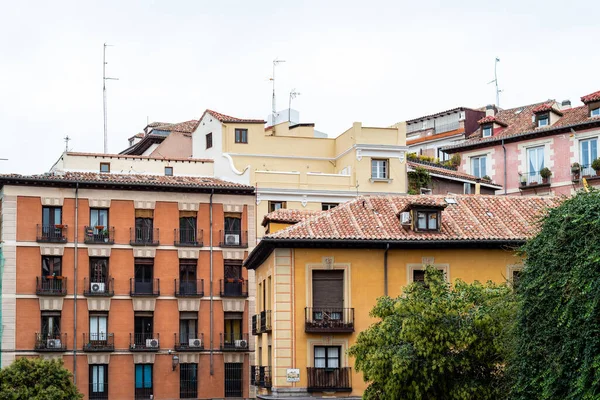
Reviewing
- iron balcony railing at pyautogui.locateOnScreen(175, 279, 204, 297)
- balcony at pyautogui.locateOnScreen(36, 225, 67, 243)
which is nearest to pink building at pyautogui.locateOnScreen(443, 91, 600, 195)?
iron balcony railing at pyautogui.locateOnScreen(175, 279, 204, 297)

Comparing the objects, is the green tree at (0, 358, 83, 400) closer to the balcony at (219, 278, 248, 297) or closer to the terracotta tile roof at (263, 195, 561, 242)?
the terracotta tile roof at (263, 195, 561, 242)

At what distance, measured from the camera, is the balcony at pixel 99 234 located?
199 ft

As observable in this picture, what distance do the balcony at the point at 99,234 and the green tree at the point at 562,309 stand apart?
33321 millimetres

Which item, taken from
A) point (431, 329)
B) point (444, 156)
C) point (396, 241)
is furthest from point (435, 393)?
point (444, 156)

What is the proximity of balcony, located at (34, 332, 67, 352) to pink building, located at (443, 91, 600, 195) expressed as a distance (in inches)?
969

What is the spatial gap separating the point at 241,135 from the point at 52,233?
1182 cm

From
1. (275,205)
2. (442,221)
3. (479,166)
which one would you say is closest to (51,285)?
(275,205)

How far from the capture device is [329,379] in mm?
44062

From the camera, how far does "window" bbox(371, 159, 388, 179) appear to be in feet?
212

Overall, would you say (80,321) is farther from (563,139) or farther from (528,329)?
(528,329)

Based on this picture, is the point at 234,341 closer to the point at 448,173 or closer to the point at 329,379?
the point at 448,173

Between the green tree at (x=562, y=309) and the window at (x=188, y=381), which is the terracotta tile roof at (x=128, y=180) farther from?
the green tree at (x=562, y=309)

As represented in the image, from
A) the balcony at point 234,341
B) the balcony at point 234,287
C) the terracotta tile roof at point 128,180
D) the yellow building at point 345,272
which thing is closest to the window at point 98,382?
the balcony at point 234,341

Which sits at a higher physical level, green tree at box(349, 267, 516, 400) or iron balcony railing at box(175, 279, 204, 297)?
iron balcony railing at box(175, 279, 204, 297)
